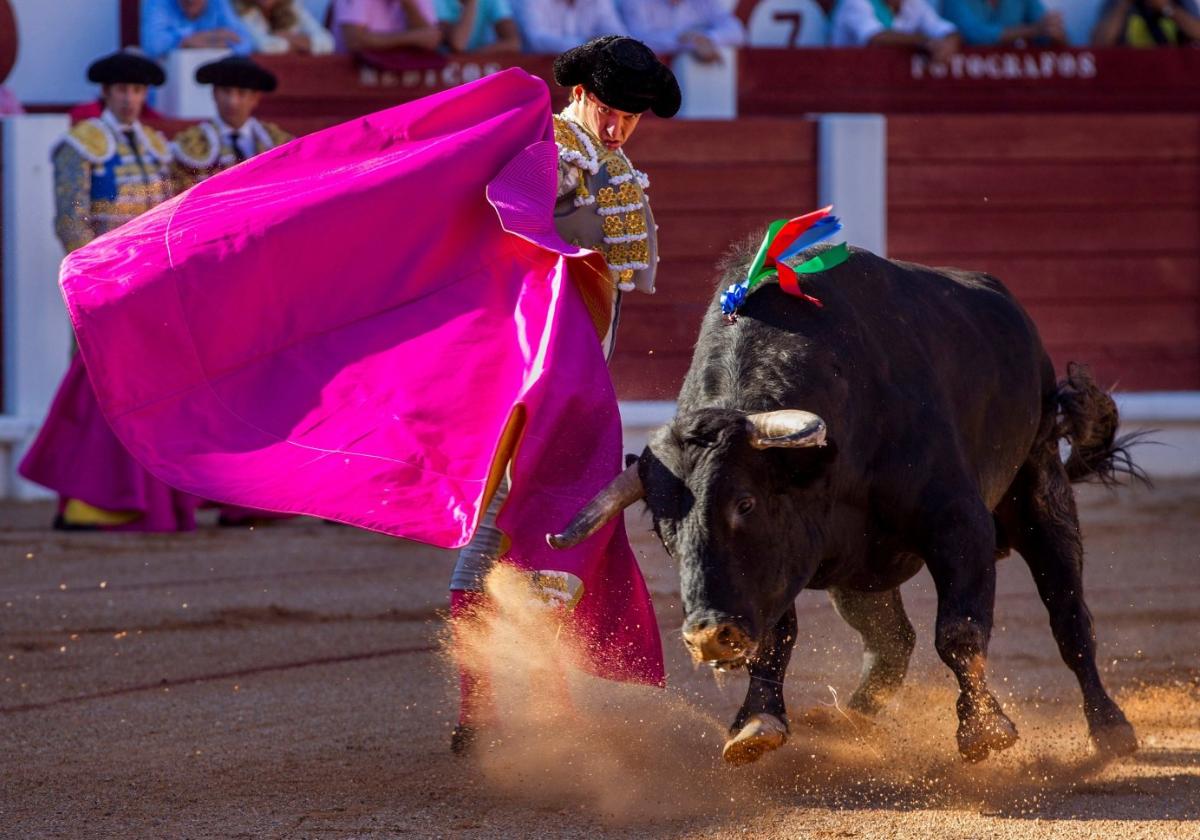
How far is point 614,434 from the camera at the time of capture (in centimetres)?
301

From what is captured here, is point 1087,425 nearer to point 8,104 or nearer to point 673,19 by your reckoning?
point 673,19

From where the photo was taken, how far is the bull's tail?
3645mm

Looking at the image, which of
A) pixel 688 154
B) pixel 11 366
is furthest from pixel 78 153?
pixel 688 154

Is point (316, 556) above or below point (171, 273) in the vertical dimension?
below

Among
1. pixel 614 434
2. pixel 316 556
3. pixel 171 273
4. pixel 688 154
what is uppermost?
pixel 171 273

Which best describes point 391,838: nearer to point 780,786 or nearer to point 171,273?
point 780,786

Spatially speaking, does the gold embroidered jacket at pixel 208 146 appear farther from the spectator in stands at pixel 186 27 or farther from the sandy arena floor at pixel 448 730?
the sandy arena floor at pixel 448 730

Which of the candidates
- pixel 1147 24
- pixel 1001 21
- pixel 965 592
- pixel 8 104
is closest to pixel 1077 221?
pixel 1001 21

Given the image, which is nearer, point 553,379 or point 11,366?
point 553,379

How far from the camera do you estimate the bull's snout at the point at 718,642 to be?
2682 millimetres

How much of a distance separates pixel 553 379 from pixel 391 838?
71 centimetres

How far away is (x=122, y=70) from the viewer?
244 inches

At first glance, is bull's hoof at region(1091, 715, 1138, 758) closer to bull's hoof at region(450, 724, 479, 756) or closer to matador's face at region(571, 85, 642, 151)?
bull's hoof at region(450, 724, 479, 756)

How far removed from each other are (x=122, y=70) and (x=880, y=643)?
3577 mm
